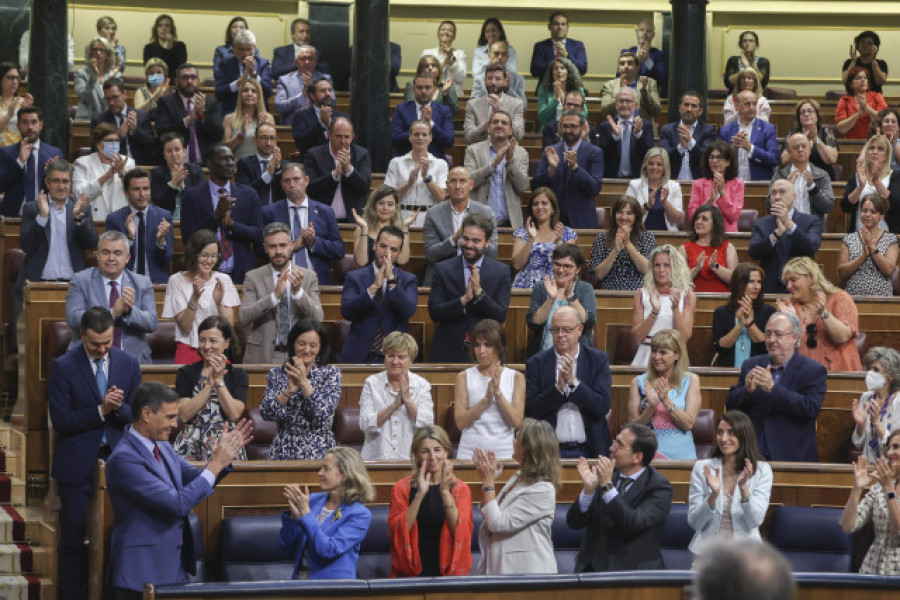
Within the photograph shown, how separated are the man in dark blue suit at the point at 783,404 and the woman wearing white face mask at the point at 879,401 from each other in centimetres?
19

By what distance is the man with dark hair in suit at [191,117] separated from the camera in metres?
9.01

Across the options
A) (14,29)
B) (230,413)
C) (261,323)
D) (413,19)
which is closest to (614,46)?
(413,19)

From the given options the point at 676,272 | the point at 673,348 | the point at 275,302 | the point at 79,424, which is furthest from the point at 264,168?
the point at 673,348

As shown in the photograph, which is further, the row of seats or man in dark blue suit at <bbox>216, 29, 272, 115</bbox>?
man in dark blue suit at <bbox>216, 29, 272, 115</bbox>

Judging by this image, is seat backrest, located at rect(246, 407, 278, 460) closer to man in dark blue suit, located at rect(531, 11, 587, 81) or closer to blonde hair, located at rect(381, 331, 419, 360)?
blonde hair, located at rect(381, 331, 419, 360)

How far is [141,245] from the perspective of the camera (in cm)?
733

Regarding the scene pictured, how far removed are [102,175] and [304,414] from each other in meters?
2.61

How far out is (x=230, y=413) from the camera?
5812 millimetres

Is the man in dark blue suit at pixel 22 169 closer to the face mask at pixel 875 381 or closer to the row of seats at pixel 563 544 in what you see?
the row of seats at pixel 563 544

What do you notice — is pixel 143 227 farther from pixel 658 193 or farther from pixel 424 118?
pixel 658 193

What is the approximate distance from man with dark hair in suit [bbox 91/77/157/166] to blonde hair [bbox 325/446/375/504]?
4196mm

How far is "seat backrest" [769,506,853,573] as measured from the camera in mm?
5691

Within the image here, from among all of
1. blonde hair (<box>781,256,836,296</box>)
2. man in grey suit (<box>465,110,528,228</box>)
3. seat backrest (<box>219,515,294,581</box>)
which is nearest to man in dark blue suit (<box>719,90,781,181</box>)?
man in grey suit (<box>465,110,528,228</box>)

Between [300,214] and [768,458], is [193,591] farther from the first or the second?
[300,214]
